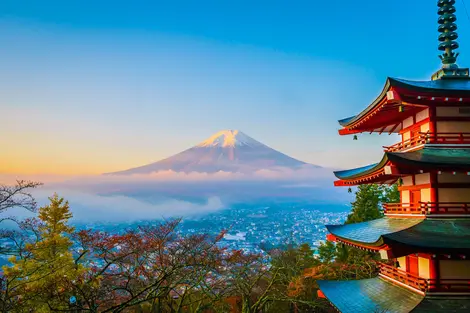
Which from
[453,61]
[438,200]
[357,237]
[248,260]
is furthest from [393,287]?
[248,260]

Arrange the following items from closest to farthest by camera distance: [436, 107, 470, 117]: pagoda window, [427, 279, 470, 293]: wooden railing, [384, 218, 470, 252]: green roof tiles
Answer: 1. [384, 218, 470, 252]: green roof tiles
2. [427, 279, 470, 293]: wooden railing
3. [436, 107, 470, 117]: pagoda window

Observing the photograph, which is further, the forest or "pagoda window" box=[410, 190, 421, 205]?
the forest

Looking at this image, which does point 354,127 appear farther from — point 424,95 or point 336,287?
point 336,287

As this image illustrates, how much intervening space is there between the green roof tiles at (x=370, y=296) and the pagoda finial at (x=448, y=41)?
5708 mm

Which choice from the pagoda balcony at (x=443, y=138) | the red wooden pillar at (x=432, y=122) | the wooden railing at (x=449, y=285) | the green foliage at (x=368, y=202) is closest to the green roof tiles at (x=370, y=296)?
the wooden railing at (x=449, y=285)

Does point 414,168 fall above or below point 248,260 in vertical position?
above

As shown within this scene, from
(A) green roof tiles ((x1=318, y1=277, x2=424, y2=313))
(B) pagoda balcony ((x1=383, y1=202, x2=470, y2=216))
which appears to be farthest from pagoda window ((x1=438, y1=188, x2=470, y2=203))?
A: (A) green roof tiles ((x1=318, y1=277, x2=424, y2=313))

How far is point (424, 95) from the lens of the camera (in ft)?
28.4

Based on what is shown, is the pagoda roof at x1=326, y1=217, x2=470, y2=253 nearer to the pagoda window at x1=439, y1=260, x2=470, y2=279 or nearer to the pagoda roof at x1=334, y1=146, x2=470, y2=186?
the pagoda window at x1=439, y1=260, x2=470, y2=279

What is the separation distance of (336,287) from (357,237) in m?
2.41

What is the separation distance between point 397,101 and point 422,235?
302 centimetres

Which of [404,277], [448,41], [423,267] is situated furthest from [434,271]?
[448,41]

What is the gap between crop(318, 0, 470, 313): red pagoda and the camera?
8203 mm

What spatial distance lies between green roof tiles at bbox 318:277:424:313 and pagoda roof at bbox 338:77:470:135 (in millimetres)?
4502
